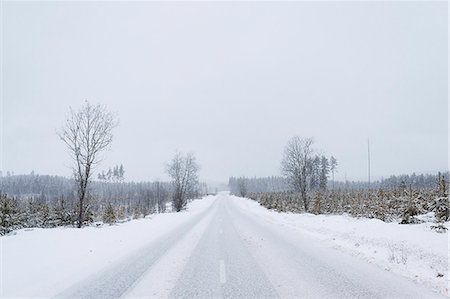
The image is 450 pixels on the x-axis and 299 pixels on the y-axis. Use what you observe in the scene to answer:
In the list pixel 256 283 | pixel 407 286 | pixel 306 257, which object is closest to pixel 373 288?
pixel 407 286

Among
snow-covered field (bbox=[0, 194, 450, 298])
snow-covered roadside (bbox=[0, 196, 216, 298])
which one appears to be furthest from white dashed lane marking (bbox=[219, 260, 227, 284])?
snow-covered roadside (bbox=[0, 196, 216, 298])

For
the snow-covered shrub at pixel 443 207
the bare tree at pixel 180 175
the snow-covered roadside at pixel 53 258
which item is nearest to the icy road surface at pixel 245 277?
the snow-covered roadside at pixel 53 258

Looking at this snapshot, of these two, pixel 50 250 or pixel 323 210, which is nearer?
pixel 50 250

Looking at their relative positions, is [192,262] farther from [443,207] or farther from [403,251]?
[443,207]

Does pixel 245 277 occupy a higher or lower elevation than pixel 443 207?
lower

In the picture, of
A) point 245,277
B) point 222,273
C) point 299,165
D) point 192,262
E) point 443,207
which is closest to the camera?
point 245,277

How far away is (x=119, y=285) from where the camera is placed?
7.89 m

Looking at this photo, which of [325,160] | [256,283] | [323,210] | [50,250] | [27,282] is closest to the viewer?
[256,283]

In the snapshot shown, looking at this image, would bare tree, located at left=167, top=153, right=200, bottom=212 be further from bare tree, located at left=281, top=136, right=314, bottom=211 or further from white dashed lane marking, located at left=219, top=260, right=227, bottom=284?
white dashed lane marking, located at left=219, top=260, right=227, bottom=284

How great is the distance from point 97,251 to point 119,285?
6118 millimetres

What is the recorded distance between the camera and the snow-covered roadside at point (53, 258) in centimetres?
816

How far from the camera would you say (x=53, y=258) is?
11367mm

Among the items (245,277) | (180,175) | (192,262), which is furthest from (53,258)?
(180,175)

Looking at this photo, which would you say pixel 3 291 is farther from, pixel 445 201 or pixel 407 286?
pixel 445 201
